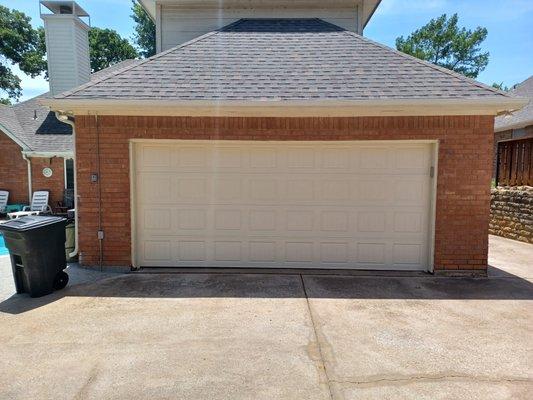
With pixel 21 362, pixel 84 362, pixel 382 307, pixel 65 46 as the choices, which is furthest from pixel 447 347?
pixel 65 46

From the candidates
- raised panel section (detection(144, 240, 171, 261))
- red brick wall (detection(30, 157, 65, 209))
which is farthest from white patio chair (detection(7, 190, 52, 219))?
raised panel section (detection(144, 240, 171, 261))

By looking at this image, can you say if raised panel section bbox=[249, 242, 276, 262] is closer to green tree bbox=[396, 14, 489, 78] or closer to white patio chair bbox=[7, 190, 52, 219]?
white patio chair bbox=[7, 190, 52, 219]

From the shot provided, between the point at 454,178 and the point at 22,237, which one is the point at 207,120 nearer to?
the point at 22,237

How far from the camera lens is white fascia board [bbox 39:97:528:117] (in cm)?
568

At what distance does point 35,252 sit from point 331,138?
16.3 ft

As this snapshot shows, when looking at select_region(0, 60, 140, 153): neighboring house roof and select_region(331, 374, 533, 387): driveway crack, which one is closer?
select_region(331, 374, 533, 387): driveway crack

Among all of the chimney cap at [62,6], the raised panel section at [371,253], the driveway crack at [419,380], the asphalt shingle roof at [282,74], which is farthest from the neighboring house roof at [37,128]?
the driveway crack at [419,380]

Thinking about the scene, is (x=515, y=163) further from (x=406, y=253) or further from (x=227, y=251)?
(x=227, y=251)

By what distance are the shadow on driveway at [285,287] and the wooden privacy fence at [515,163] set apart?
4923mm

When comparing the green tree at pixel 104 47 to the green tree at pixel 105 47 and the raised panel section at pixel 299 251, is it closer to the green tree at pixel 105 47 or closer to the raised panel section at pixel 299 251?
the green tree at pixel 105 47

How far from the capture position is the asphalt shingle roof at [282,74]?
5988 millimetres

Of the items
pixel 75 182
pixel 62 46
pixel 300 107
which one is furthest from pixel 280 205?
pixel 62 46

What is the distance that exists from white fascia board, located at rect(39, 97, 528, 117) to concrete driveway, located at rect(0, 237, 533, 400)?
2.84 metres

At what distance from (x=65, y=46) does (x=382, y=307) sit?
49.2 feet
